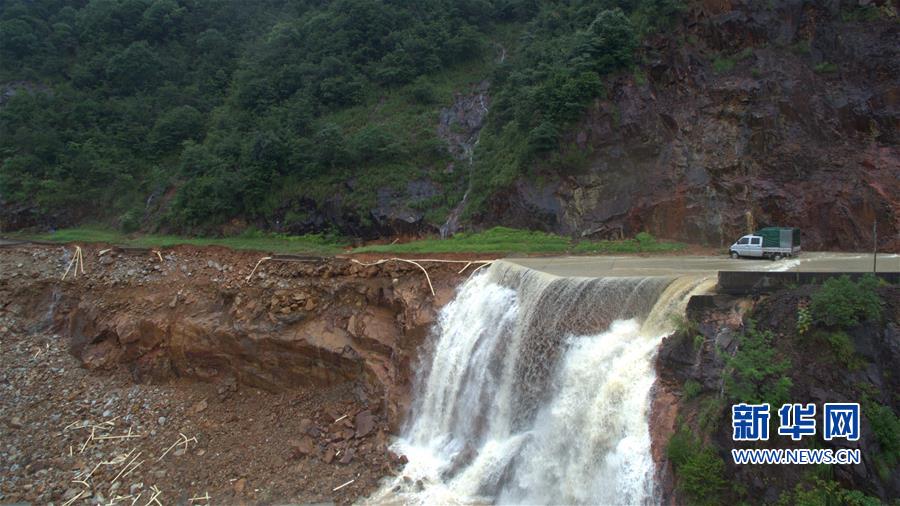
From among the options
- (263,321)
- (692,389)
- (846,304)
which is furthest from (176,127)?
(846,304)

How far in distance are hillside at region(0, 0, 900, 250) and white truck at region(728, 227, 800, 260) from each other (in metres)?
2.37

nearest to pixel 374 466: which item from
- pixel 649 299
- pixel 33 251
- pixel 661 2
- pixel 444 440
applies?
pixel 444 440

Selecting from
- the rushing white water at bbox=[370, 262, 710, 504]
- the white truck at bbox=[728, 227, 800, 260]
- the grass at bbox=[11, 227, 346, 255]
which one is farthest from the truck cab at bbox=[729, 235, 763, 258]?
the grass at bbox=[11, 227, 346, 255]

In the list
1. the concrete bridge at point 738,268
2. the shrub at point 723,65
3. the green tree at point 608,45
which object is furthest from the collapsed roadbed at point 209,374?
the shrub at point 723,65

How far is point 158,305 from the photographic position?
18016mm

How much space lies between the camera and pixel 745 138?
18.9 m

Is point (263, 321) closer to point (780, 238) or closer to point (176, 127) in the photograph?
point (780, 238)

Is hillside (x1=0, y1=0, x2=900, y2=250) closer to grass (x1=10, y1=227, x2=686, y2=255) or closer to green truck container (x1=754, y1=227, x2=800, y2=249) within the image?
grass (x1=10, y1=227, x2=686, y2=255)

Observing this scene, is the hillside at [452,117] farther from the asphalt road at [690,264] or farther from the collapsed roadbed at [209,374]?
the collapsed roadbed at [209,374]

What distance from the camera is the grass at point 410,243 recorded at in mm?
18422

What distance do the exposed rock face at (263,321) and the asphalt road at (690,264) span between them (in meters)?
3.10

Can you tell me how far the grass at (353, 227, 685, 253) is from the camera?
59.6ft

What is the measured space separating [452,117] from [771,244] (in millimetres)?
15956

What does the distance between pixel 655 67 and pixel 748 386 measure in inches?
609
